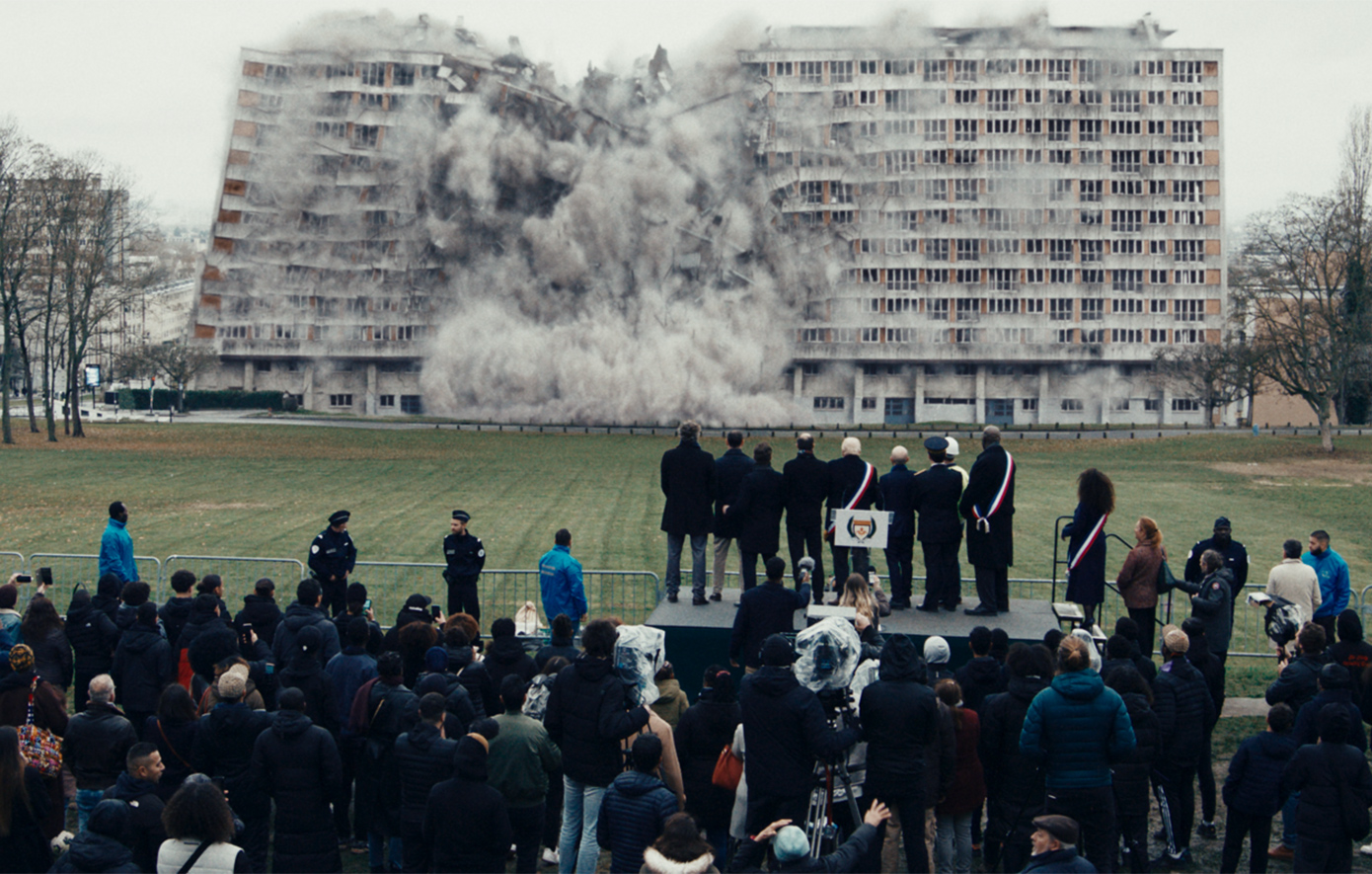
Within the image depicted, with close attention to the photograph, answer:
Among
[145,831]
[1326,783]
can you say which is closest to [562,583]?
[145,831]

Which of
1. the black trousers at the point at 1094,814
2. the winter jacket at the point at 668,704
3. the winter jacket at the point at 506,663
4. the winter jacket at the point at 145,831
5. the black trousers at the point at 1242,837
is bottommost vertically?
the black trousers at the point at 1242,837

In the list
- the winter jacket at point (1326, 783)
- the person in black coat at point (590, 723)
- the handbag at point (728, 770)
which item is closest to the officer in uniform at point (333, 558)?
the person in black coat at point (590, 723)

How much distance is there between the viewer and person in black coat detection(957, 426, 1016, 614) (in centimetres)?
1156

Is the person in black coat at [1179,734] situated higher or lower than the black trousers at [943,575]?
lower

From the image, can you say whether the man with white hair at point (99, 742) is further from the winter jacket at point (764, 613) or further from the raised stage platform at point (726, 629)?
the raised stage platform at point (726, 629)

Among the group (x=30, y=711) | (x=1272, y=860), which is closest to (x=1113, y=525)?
(x=1272, y=860)

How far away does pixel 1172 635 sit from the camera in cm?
824

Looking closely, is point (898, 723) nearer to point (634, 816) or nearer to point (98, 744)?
point (634, 816)

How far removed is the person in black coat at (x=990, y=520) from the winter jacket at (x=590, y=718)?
557cm

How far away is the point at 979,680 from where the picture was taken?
27.7 ft

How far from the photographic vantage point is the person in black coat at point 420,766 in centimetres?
704

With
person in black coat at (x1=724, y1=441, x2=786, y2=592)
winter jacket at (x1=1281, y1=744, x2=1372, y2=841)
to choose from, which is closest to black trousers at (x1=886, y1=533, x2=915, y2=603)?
person in black coat at (x1=724, y1=441, x2=786, y2=592)

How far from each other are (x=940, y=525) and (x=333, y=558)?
23.0ft

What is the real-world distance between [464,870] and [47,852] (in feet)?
8.56
